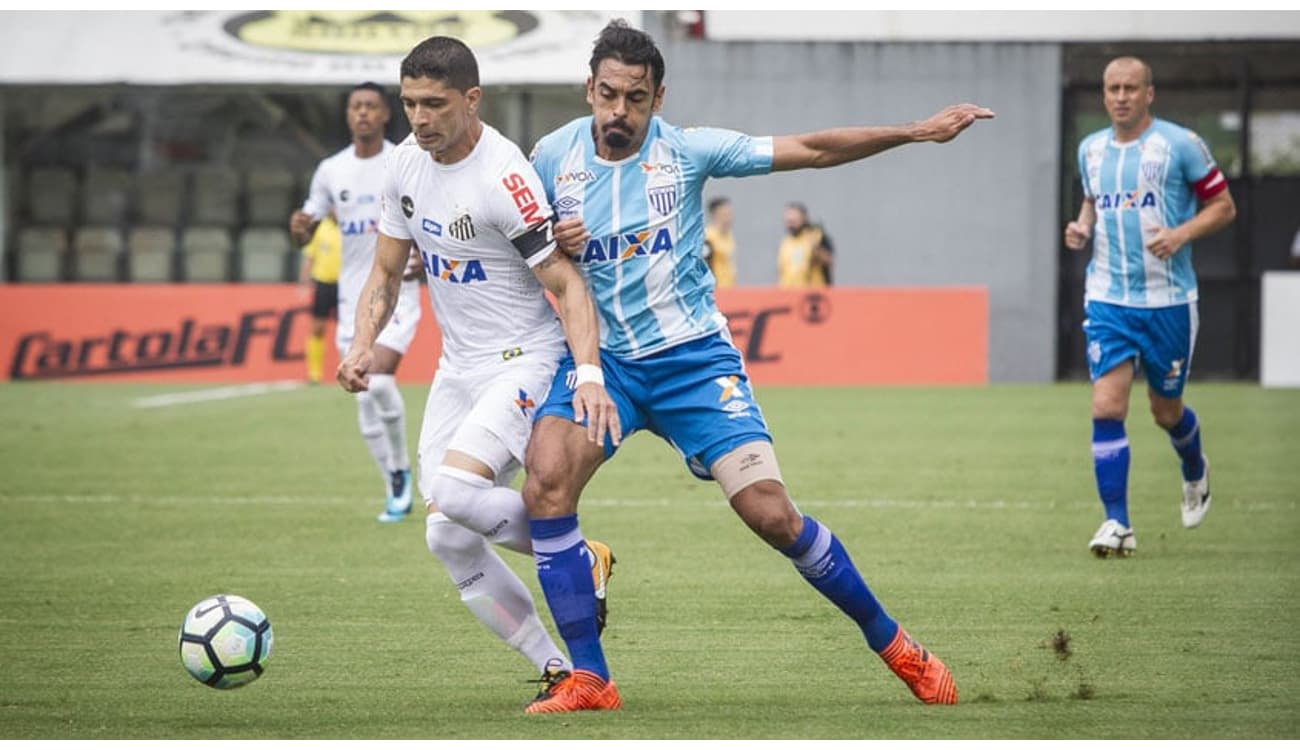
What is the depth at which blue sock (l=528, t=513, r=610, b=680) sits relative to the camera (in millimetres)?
6289

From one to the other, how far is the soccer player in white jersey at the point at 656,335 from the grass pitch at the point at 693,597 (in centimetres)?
34

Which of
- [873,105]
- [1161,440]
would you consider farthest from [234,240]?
[1161,440]

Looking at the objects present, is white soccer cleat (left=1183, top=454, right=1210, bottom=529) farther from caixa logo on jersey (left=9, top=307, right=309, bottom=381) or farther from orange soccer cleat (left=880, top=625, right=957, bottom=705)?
caixa logo on jersey (left=9, top=307, right=309, bottom=381)

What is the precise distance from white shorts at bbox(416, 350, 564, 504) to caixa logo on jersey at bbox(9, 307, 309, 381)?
54.0ft

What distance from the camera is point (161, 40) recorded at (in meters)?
25.2

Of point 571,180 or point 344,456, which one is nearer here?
point 571,180

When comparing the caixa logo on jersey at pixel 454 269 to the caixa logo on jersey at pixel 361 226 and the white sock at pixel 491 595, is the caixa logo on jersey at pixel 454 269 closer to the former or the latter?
the white sock at pixel 491 595

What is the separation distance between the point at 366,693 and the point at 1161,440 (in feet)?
35.3

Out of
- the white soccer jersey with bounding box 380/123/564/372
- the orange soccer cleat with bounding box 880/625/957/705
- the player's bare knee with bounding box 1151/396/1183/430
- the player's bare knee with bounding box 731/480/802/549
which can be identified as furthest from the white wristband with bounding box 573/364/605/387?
the player's bare knee with bounding box 1151/396/1183/430

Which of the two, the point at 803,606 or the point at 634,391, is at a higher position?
the point at 634,391

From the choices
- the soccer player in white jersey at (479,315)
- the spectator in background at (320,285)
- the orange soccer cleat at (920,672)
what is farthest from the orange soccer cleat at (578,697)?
the spectator in background at (320,285)

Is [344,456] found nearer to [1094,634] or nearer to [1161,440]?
[1161,440]

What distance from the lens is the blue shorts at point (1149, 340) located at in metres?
10.2

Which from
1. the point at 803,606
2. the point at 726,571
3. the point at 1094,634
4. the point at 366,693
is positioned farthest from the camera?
the point at 726,571
